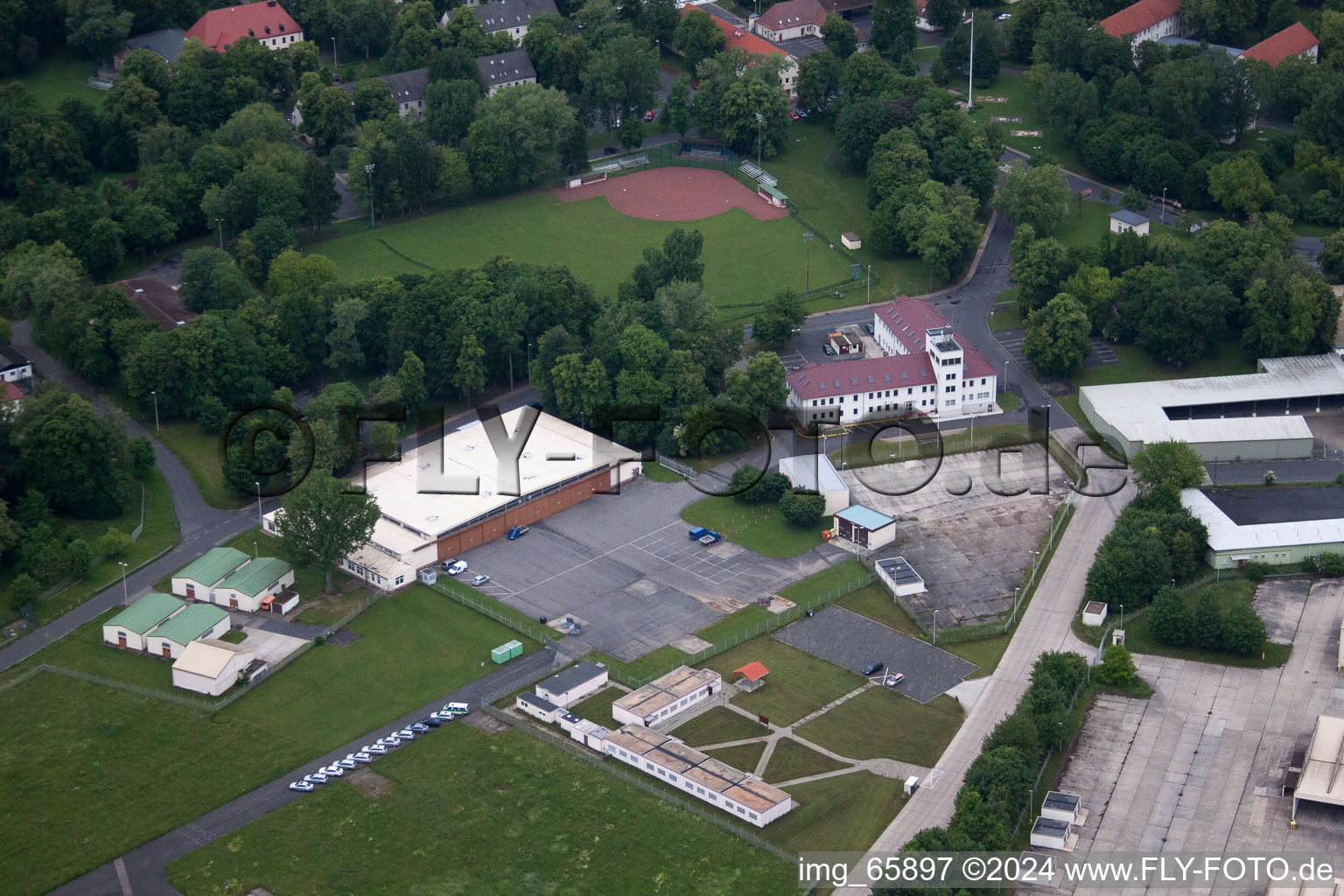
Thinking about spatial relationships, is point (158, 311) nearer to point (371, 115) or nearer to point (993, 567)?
point (371, 115)

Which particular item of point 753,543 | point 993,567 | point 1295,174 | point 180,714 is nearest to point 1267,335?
point 1295,174

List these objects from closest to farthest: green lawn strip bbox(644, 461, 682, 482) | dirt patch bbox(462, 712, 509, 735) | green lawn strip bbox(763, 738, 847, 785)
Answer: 1. green lawn strip bbox(763, 738, 847, 785)
2. dirt patch bbox(462, 712, 509, 735)
3. green lawn strip bbox(644, 461, 682, 482)

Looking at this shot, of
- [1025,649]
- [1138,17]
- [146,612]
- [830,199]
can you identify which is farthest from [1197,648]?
[1138,17]

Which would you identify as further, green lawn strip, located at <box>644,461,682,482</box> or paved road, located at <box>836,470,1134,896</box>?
green lawn strip, located at <box>644,461,682,482</box>

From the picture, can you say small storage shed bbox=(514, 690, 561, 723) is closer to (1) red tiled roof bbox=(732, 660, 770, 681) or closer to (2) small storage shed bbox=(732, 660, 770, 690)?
(2) small storage shed bbox=(732, 660, 770, 690)

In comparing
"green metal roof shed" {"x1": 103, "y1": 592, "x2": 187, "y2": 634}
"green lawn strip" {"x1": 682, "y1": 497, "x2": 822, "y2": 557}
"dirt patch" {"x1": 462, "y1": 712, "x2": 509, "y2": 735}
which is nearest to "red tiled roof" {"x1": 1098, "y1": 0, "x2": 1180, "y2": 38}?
"green lawn strip" {"x1": 682, "y1": 497, "x2": 822, "y2": 557}

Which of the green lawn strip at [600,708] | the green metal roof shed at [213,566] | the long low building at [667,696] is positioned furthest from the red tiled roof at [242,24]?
the long low building at [667,696]
